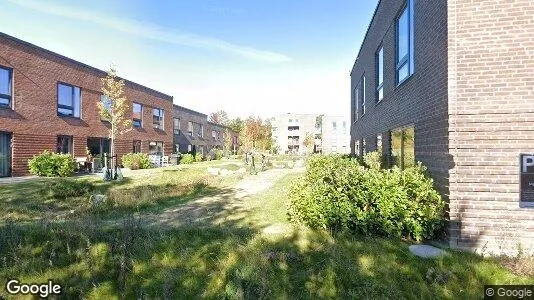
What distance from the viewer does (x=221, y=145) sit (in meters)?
51.0

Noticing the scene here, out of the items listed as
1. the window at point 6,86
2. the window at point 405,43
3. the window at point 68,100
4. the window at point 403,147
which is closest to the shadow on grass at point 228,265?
the window at point 403,147

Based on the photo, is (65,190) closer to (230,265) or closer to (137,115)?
(230,265)

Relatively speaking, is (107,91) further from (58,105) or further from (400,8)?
(400,8)

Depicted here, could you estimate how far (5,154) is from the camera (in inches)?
635

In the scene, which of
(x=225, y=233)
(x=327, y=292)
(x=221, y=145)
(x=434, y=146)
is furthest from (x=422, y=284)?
(x=221, y=145)

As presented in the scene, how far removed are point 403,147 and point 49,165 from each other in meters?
17.1

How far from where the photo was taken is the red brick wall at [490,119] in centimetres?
546

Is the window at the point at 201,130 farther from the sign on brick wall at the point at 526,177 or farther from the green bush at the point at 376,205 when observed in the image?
the sign on brick wall at the point at 526,177

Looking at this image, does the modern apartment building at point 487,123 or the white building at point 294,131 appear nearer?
the modern apartment building at point 487,123

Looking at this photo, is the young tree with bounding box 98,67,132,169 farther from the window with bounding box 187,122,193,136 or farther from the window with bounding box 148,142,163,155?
the window with bounding box 187,122,193,136

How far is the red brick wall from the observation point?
5.46 m

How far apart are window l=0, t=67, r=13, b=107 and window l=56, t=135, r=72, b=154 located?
3771 millimetres

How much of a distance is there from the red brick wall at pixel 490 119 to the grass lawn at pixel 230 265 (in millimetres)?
753

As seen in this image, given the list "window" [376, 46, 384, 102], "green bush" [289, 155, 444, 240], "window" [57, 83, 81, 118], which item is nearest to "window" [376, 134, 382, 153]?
"window" [376, 46, 384, 102]
